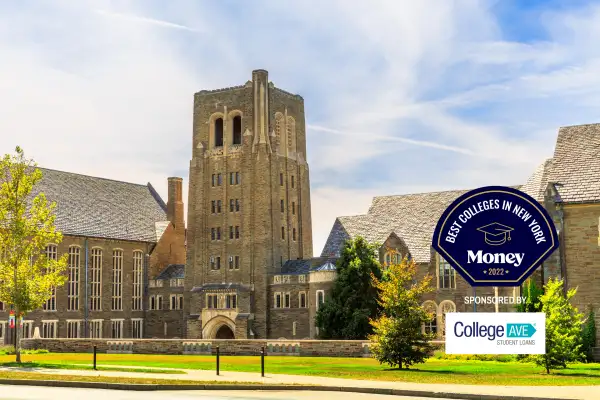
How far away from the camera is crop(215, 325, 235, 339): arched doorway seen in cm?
7750

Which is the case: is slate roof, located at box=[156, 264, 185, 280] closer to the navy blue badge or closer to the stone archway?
the stone archway

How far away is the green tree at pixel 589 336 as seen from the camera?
4622cm

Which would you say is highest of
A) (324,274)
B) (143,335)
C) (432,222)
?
(432,222)

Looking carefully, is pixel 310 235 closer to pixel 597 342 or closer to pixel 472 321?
pixel 597 342

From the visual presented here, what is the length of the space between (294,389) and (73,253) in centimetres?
5580

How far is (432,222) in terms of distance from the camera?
71.8 metres

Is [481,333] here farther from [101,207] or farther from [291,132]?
[101,207]

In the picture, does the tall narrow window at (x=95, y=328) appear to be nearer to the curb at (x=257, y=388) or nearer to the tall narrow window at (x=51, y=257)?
the tall narrow window at (x=51, y=257)

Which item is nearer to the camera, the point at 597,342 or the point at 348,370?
the point at 348,370

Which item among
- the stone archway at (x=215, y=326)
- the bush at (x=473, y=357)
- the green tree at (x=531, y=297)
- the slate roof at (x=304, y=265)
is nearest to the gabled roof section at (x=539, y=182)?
the green tree at (x=531, y=297)

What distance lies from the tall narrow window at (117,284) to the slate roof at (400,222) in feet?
69.2

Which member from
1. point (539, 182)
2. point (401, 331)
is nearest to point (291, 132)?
point (539, 182)

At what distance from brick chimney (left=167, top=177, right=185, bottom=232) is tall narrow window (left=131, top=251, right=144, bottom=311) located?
644 centimetres

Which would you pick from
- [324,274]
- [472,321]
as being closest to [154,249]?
[324,274]
